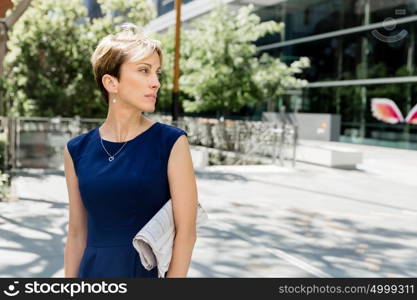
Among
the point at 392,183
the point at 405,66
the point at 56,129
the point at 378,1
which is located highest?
the point at 378,1

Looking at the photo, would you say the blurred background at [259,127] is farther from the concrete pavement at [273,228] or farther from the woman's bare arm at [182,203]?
the woman's bare arm at [182,203]

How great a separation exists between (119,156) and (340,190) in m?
A: 11.6

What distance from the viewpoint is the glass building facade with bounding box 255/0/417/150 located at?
97.8ft

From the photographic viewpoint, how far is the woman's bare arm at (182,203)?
6.79 ft

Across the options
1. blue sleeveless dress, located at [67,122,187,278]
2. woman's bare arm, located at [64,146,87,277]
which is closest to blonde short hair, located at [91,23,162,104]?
blue sleeveless dress, located at [67,122,187,278]

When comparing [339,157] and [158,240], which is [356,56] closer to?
[339,157]

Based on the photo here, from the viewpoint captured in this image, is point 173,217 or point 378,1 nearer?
point 173,217

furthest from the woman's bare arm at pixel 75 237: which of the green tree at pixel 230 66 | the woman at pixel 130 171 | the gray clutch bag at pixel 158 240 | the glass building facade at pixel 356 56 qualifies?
the glass building facade at pixel 356 56

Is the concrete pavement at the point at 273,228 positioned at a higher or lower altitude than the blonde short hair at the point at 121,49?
lower

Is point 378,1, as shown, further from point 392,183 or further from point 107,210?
point 107,210

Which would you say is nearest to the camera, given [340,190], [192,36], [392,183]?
[340,190]

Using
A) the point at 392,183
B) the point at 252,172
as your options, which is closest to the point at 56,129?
the point at 252,172

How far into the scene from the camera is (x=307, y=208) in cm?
1049

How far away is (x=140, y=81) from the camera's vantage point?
2133 mm
